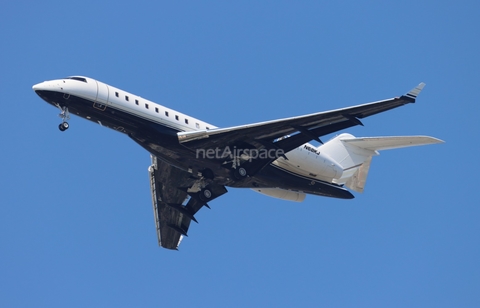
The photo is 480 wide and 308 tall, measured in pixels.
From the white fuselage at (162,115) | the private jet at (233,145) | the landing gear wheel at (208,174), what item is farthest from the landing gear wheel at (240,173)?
the white fuselage at (162,115)

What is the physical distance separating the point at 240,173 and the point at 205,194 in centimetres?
385

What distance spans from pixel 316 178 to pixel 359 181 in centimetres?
275

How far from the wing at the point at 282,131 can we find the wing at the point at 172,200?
4.03 m

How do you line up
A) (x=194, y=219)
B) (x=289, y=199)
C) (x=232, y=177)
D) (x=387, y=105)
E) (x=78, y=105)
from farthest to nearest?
1. (x=194, y=219)
2. (x=289, y=199)
3. (x=232, y=177)
4. (x=78, y=105)
5. (x=387, y=105)

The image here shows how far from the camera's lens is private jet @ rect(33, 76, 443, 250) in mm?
29156

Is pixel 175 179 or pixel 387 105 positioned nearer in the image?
pixel 387 105

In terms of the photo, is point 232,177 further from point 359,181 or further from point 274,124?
point 359,181

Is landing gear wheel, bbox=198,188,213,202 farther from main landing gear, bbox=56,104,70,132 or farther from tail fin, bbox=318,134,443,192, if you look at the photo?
main landing gear, bbox=56,104,70,132

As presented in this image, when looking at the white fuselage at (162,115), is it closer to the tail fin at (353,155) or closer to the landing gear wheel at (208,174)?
the tail fin at (353,155)

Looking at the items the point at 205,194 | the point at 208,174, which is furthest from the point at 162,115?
the point at 205,194

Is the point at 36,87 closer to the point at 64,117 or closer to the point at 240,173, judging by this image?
the point at 64,117

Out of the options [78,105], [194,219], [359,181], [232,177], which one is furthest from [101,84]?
[359,181]

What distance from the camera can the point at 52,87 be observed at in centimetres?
2880

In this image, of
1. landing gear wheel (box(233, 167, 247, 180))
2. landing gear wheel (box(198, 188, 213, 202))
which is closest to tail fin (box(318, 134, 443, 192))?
landing gear wheel (box(233, 167, 247, 180))
